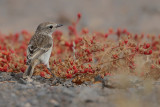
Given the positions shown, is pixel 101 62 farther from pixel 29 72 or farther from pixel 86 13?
pixel 86 13

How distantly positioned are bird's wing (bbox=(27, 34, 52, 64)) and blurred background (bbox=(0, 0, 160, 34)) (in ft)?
28.2

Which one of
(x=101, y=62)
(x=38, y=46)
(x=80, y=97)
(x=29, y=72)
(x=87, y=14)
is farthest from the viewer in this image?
(x=87, y=14)

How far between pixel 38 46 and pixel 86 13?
1046 cm

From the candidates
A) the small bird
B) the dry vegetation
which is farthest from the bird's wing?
the dry vegetation

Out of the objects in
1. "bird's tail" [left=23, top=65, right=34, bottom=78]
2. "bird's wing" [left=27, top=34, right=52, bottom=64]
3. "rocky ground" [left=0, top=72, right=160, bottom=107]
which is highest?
"bird's wing" [left=27, top=34, right=52, bottom=64]

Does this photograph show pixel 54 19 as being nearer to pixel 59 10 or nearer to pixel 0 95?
pixel 59 10

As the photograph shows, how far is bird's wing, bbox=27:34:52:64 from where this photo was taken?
25.5 feet

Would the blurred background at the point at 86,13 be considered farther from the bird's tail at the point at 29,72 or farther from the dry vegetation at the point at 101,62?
the bird's tail at the point at 29,72

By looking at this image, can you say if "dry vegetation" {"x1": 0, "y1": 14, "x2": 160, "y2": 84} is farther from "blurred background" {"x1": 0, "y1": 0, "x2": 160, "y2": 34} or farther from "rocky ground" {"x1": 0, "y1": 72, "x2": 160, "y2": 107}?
"blurred background" {"x1": 0, "y1": 0, "x2": 160, "y2": 34}

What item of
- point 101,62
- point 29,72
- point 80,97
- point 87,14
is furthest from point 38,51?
point 87,14

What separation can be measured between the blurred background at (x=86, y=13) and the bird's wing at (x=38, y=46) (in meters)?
8.58

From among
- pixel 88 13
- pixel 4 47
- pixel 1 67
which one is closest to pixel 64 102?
pixel 1 67

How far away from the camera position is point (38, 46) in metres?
8.12

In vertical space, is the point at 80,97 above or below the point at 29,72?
above
